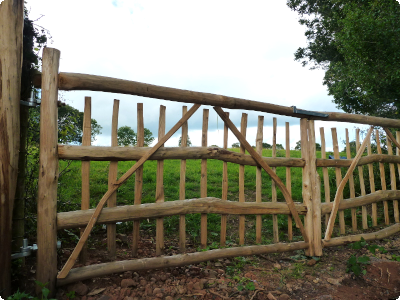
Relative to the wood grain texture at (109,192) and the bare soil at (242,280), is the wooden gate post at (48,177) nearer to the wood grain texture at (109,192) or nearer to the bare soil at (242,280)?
the wood grain texture at (109,192)

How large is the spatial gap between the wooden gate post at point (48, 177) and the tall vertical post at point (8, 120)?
217 millimetres

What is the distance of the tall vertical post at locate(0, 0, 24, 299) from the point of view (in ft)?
8.12

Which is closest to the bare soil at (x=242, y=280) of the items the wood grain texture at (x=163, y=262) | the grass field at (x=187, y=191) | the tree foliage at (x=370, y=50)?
the wood grain texture at (x=163, y=262)

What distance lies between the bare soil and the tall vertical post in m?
0.46

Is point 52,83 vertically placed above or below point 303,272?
above

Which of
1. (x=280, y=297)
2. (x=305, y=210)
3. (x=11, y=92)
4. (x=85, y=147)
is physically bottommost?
(x=280, y=297)

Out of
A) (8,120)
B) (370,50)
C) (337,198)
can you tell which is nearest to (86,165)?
(8,120)

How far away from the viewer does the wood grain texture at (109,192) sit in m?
2.69

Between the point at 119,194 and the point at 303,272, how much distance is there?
343cm

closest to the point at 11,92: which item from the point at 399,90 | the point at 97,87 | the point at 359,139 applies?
the point at 97,87

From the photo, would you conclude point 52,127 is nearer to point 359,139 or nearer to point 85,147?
point 85,147

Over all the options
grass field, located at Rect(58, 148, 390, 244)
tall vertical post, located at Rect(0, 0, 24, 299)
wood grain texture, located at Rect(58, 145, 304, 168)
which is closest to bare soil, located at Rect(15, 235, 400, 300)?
tall vertical post, located at Rect(0, 0, 24, 299)

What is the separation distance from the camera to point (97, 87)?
A: 2766 mm

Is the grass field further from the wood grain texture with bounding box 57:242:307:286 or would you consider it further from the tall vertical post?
the tall vertical post
